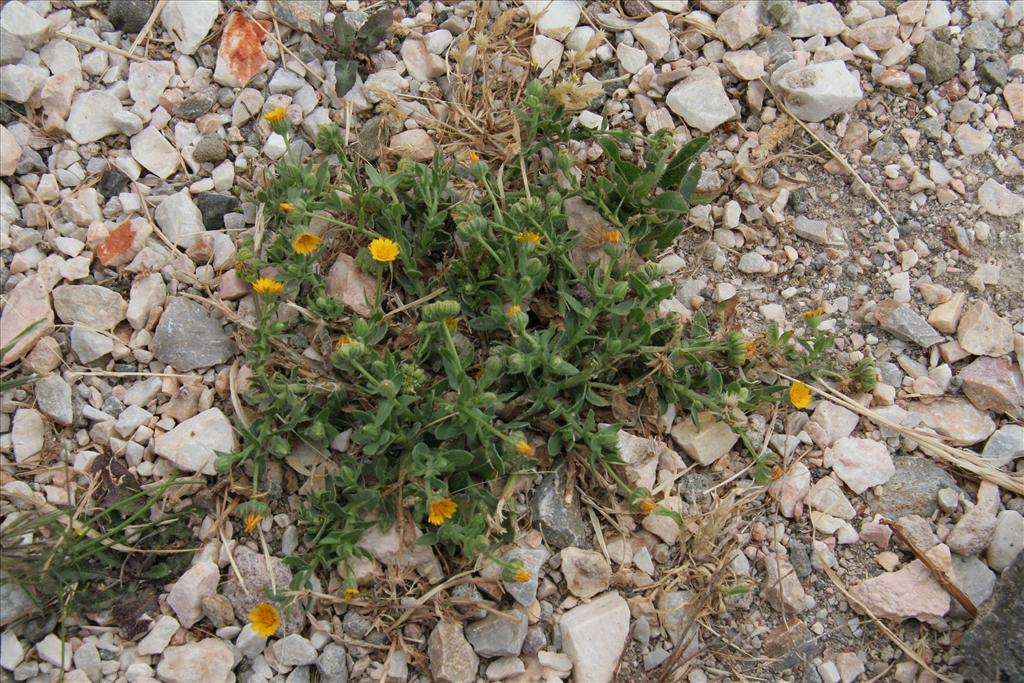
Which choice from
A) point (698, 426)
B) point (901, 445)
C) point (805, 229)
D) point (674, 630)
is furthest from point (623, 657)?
point (805, 229)

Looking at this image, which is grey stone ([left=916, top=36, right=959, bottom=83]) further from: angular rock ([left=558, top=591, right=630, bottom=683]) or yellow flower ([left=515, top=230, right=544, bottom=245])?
angular rock ([left=558, top=591, right=630, bottom=683])

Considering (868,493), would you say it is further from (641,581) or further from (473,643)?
(473,643)

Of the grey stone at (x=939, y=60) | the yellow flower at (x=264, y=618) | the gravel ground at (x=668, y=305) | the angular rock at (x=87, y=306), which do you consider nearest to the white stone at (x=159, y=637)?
the gravel ground at (x=668, y=305)

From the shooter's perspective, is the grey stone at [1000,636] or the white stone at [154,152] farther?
the white stone at [154,152]

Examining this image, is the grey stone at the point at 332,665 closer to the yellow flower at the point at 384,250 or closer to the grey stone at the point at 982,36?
the yellow flower at the point at 384,250

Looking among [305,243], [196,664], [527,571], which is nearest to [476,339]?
[305,243]

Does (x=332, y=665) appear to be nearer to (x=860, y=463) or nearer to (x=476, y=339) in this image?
(x=476, y=339)

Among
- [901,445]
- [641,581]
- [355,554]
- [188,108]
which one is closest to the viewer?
[355,554]

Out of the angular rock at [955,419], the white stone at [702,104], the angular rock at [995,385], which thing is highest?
the white stone at [702,104]
